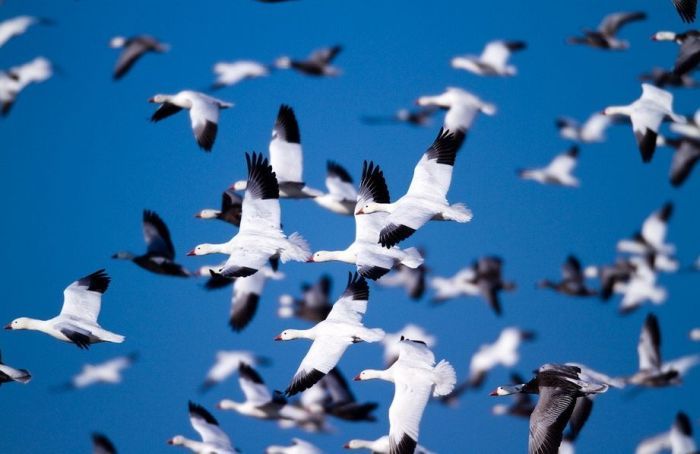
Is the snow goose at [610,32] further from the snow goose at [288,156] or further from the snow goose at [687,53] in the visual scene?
the snow goose at [288,156]

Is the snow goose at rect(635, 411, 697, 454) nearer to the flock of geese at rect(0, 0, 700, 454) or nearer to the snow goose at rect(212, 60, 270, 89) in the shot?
the flock of geese at rect(0, 0, 700, 454)

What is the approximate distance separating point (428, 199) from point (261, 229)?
183cm

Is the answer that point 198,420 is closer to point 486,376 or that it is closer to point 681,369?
point 681,369

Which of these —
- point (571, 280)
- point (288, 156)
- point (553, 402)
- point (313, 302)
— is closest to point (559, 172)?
point (571, 280)

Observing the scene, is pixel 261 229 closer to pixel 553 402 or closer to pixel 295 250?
pixel 295 250

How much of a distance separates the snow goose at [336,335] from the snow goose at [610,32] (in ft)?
24.1

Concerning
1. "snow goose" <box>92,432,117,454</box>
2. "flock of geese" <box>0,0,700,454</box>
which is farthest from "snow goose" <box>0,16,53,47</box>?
"snow goose" <box>92,432,117,454</box>

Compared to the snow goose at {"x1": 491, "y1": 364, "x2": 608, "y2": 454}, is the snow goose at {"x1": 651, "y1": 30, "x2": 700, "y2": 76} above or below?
above

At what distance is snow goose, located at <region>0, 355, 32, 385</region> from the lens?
35.7ft

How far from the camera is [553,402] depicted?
995 centimetres

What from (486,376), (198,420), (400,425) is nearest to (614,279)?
(486,376)

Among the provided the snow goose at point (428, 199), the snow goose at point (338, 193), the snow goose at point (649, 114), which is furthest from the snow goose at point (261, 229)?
the snow goose at point (649, 114)

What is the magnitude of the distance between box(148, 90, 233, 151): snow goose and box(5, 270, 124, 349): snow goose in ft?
7.86

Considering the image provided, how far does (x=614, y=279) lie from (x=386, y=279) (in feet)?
13.3
